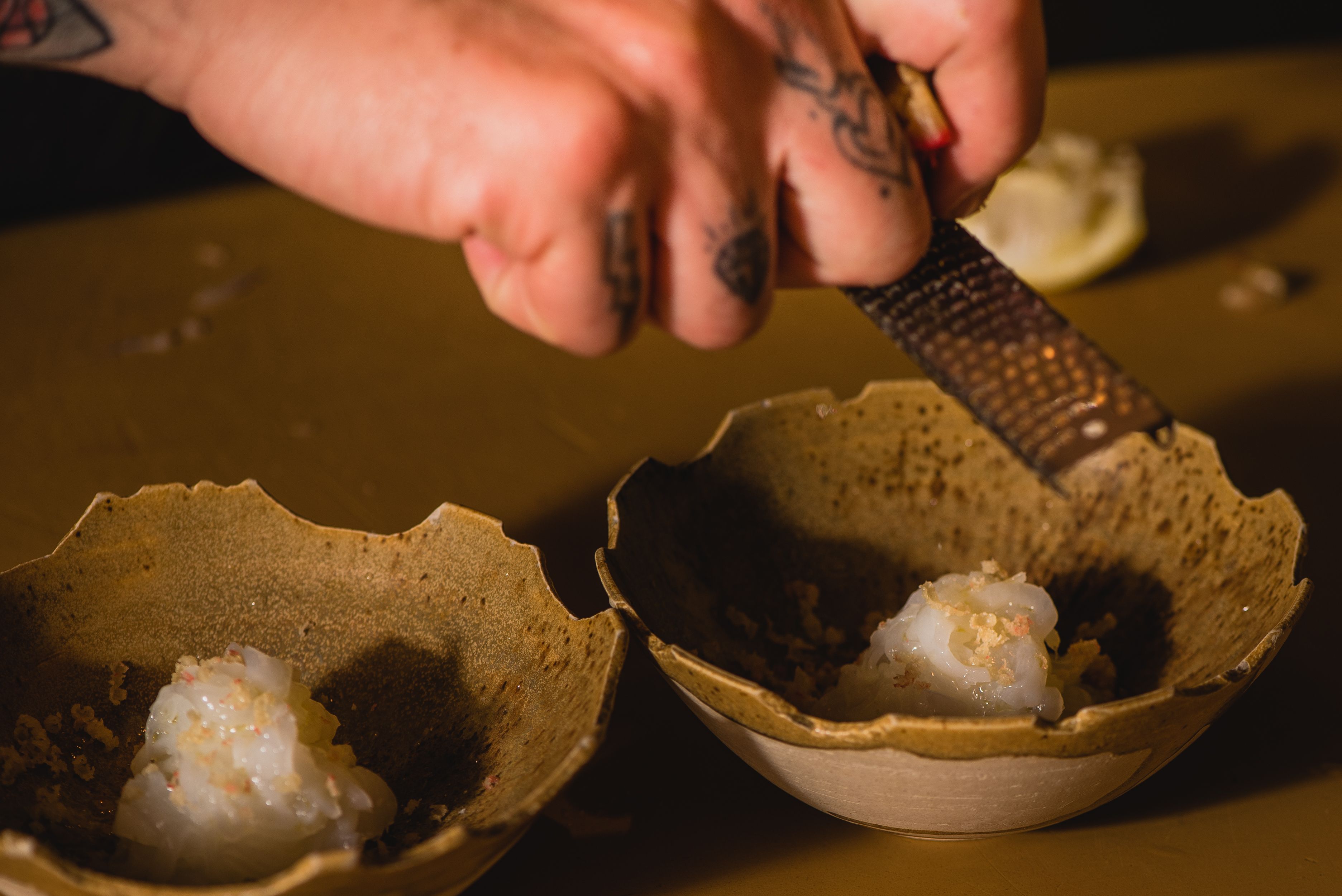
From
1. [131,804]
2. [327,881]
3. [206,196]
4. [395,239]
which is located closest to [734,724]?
[327,881]

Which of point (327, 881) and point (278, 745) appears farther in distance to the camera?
point (278, 745)

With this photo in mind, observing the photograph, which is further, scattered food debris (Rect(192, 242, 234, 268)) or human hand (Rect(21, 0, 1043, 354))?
scattered food debris (Rect(192, 242, 234, 268))

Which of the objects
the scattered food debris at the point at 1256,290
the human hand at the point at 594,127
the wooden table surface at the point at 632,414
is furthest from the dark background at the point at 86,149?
the scattered food debris at the point at 1256,290

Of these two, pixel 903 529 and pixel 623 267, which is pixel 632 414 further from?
pixel 623 267

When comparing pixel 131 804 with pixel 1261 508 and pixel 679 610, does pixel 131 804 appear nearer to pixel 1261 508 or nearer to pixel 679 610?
pixel 679 610

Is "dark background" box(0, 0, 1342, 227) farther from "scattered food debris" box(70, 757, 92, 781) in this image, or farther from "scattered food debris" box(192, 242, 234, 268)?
"scattered food debris" box(70, 757, 92, 781)

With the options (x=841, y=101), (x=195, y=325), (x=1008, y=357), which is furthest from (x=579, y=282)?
(x=195, y=325)

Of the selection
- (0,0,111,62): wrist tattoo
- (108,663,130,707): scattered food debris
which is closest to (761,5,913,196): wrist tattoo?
(0,0,111,62): wrist tattoo
